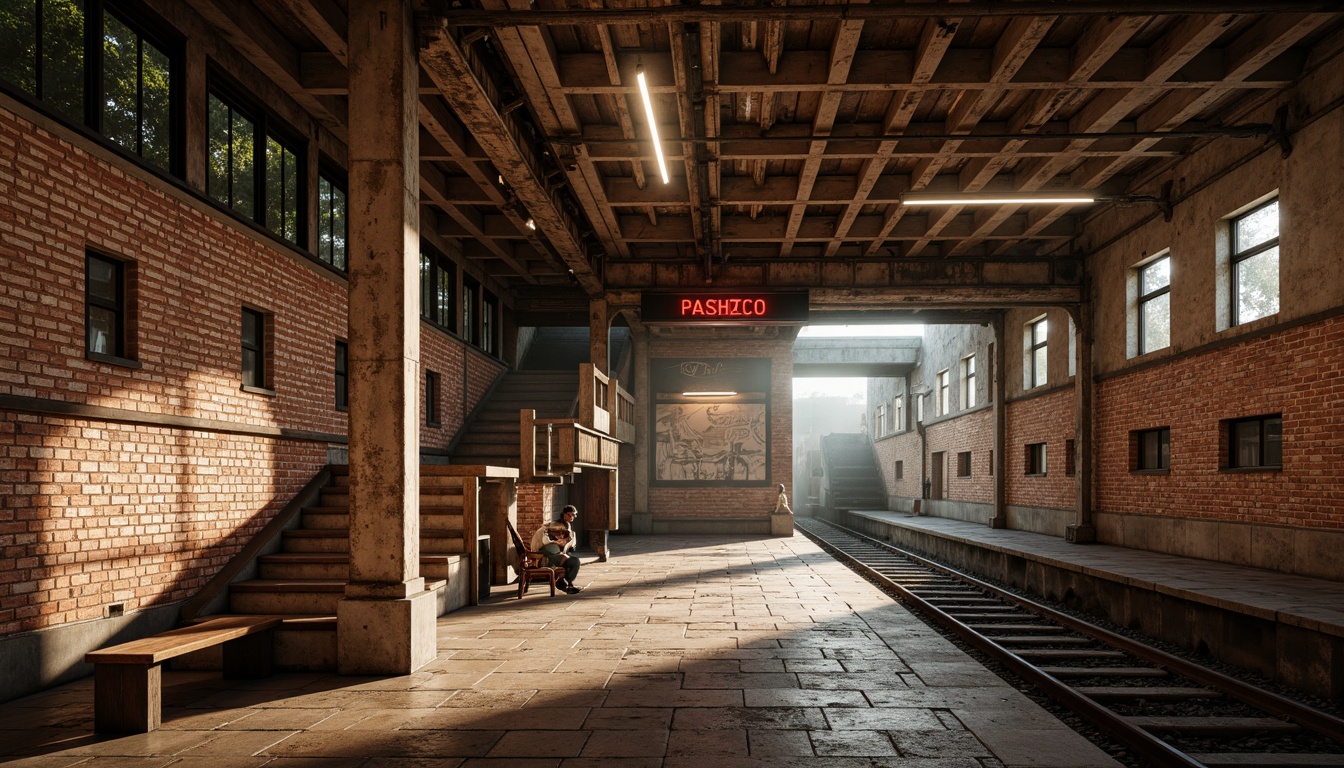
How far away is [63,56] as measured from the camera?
22.0ft

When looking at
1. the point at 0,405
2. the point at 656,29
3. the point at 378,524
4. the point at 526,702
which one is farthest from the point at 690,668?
the point at 656,29

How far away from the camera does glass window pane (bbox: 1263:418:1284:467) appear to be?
10.4 metres

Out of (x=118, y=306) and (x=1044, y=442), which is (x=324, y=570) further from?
(x=1044, y=442)

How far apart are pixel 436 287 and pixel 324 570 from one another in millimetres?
7331

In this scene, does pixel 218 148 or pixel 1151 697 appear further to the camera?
pixel 218 148

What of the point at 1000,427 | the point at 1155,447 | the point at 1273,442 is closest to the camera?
the point at 1273,442

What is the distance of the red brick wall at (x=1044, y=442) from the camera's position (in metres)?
16.4

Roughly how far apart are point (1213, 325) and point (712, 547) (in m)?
9.81

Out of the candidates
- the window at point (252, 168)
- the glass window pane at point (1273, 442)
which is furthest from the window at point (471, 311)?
the glass window pane at point (1273, 442)

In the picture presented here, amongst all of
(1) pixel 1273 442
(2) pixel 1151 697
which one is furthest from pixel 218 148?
(1) pixel 1273 442

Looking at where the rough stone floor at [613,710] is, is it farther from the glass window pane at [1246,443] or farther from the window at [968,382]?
the window at [968,382]

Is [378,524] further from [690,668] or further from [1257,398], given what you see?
[1257,398]

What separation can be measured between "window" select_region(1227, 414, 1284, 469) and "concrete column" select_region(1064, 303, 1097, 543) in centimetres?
361

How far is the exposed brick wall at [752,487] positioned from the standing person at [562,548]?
36.6 feet
